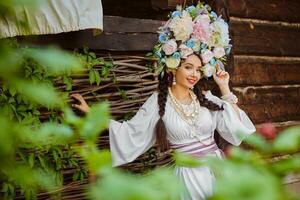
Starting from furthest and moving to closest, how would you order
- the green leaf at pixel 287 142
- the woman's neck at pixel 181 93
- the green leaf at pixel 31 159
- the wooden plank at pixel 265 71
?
the wooden plank at pixel 265 71 → the woman's neck at pixel 181 93 → the green leaf at pixel 31 159 → the green leaf at pixel 287 142

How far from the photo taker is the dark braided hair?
3.26 metres

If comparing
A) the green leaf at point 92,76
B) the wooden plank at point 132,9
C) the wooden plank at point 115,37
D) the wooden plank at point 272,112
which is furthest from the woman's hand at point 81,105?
the wooden plank at point 272,112

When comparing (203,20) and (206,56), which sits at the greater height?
(203,20)

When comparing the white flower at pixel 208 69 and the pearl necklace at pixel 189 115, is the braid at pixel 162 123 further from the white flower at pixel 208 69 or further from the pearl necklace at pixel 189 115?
the white flower at pixel 208 69

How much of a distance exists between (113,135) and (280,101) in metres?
1.91

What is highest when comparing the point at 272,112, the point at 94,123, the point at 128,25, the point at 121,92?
the point at 128,25

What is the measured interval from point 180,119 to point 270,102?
60.4 inches

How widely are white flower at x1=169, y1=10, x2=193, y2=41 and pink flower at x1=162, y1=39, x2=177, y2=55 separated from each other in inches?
1.6

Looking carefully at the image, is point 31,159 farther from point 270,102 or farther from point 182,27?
point 270,102

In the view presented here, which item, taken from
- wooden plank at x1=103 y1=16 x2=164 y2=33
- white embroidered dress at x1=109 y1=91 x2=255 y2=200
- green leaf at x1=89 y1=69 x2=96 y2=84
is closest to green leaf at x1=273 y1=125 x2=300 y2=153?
white embroidered dress at x1=109 y1=91 x2=255 y2=200

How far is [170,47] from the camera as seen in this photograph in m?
3.30

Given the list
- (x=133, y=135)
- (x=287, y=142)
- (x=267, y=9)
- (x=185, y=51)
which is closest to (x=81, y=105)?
(x=133, y=135)

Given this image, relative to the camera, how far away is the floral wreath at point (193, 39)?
3295 millimetres

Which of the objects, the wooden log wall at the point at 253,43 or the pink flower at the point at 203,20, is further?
the wooden log wall at the point at 253,43
